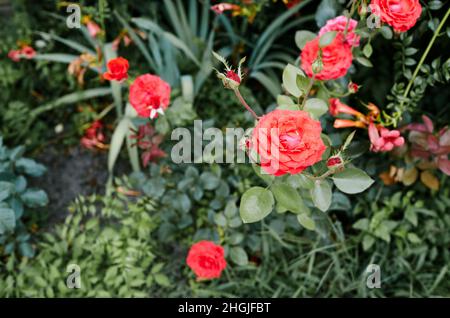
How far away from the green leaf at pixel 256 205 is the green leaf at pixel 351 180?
17 centimetres

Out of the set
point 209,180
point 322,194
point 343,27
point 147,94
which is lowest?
point 322,194

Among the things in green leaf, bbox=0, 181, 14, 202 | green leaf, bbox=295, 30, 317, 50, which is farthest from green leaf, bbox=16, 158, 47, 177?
green leaf, bbox=295, 30, 317, 50

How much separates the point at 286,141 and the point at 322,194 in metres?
0.27

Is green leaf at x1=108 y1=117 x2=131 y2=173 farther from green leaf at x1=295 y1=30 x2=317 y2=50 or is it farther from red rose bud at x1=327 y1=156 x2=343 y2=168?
red rose bud at x1=327 y1=156 x2=343 y2=168

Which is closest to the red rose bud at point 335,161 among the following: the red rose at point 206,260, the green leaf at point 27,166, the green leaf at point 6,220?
the red rose at point 206,260

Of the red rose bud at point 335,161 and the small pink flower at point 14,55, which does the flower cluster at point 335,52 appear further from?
the small pink flower at point 14,55

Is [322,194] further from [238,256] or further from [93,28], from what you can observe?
[93,28]

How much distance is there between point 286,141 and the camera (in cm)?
94

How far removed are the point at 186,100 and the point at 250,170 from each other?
14.5 inches

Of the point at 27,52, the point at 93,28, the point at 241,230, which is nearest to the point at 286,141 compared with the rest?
the point at 241,230

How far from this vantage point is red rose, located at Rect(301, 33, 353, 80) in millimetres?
1274

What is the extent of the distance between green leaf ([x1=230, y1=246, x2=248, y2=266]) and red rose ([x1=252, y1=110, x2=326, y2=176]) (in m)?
0.67
